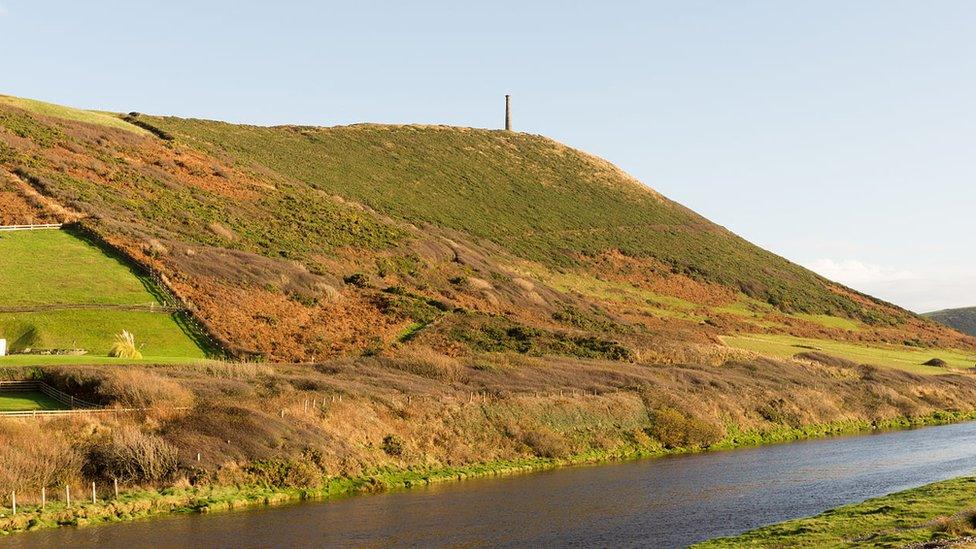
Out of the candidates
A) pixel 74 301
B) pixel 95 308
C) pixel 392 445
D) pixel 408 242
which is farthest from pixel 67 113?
pixel 392 445

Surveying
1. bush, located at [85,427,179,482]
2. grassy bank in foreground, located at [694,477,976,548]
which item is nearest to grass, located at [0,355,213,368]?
A: bush, located at [85,427,179,482]

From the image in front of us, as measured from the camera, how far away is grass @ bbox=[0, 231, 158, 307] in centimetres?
6638

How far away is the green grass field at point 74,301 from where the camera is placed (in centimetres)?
6053

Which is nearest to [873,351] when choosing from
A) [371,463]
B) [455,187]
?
[455,187]

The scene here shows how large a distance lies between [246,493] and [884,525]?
2561 centimetres

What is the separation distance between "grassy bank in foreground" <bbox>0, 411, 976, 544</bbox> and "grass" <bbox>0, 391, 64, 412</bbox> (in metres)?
7.23

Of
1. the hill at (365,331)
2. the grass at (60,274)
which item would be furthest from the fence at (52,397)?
the grass at (60,274)

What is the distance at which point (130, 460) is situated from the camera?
141 feet

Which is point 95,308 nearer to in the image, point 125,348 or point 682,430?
point 125,348

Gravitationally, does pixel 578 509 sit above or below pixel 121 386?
below

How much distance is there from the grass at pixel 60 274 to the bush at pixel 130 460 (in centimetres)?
2521

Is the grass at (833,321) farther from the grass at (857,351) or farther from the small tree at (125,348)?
the small tree at (125,348)

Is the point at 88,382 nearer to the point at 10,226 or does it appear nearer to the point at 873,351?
the point at 10,226

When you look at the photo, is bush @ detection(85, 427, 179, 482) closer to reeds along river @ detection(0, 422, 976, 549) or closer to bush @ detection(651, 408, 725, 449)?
reeds along river @ detection(0, 422, 976, 549)
